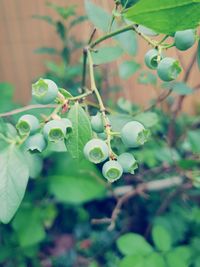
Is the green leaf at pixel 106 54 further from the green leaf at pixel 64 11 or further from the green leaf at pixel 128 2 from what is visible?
the green leaf at pixel 64 11

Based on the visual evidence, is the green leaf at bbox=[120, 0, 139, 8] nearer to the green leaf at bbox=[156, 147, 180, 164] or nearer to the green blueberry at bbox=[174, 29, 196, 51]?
the green blueberry at bbox=[174, 29, 196, 51]

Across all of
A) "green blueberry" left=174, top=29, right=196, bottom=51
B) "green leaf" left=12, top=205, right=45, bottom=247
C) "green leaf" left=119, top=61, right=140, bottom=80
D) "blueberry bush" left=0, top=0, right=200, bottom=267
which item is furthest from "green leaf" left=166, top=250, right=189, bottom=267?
"green blueberry" left=174, top=29, right=196, bottom=51

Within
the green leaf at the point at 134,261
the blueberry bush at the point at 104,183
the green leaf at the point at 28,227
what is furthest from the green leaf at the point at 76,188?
the green leaf at the point at 134,261

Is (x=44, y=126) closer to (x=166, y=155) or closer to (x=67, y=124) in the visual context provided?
(x=67, y=124)

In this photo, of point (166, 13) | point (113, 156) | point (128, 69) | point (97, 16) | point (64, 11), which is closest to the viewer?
point (166, 13)

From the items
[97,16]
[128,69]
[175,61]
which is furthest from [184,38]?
[128,69]

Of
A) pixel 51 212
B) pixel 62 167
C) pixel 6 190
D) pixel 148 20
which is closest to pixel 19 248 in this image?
pixel 51 212
